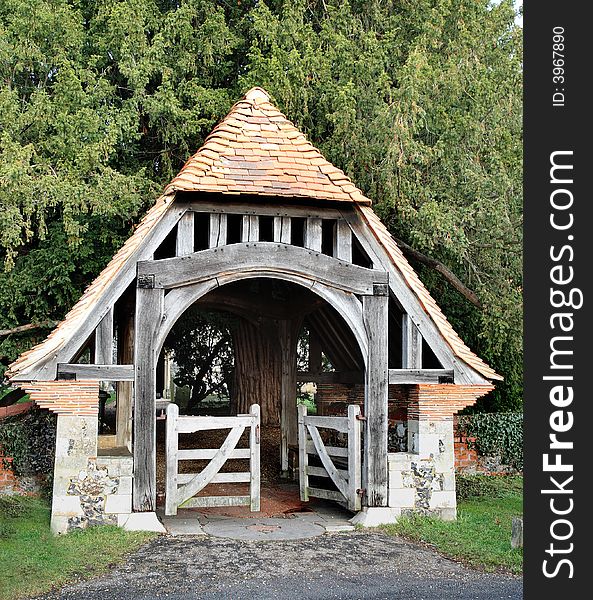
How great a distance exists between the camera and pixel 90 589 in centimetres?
752

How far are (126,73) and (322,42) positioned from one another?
3.58m

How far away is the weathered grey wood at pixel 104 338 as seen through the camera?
970cm

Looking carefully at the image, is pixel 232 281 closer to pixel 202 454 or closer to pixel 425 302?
pixel 202 454

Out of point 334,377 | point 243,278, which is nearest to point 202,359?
point 334,377

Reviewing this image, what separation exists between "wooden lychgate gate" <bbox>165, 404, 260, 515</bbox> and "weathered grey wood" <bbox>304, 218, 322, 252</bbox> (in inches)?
83.9

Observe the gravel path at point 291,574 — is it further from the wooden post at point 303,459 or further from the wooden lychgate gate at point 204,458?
Answer: the wooden post at point 303,459

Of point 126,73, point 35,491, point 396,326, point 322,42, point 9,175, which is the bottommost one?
point 35,491

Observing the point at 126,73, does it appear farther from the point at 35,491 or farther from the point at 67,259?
the point at 35,491

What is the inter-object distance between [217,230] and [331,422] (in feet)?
9.79

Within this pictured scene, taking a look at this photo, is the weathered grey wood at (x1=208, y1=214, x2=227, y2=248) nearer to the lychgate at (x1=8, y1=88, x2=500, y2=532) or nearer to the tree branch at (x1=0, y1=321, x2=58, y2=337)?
the lychgate at (x1=8, y1=88, x2=500, y2=532)

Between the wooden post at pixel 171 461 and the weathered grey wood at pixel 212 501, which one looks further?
the weathered grey wood at pixel 212 501

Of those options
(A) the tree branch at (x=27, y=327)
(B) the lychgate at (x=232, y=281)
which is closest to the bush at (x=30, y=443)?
(A) the tree branch at (x=27, y=327)

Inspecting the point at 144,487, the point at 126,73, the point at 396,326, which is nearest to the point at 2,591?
the point at 144,487

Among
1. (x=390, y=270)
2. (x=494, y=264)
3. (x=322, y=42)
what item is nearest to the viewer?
(x=390, y=270)
